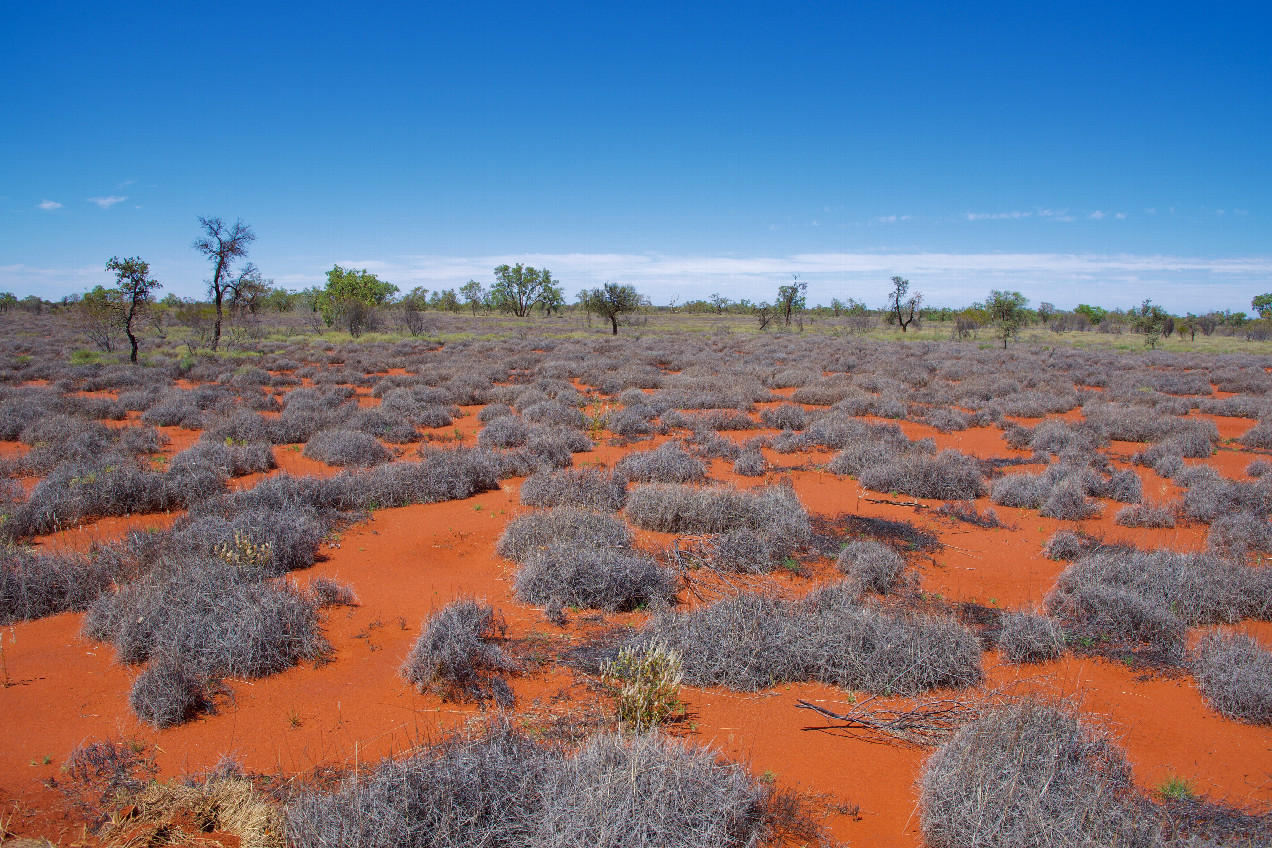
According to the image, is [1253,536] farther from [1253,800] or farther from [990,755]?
[990,755]

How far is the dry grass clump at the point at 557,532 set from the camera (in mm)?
7492

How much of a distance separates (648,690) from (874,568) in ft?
12.8

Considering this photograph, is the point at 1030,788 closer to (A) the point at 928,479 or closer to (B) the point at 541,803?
(B) the point at 541,803

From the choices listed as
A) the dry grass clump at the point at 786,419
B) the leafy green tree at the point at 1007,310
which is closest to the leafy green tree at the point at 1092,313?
the leafy green tree at the point at 1007,310

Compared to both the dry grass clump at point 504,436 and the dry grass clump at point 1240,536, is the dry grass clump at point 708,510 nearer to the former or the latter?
the dry grass clump at point 504,436

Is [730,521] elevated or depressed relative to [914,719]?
elevated

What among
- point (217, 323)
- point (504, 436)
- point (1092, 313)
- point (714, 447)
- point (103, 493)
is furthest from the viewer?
point (1092, 313)

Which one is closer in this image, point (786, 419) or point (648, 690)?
point (648, 690)

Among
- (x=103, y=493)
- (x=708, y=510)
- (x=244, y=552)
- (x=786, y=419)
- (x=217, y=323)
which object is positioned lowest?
(x=244, y=552)

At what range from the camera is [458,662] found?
196 inches

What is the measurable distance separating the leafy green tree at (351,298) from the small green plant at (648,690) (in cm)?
4186

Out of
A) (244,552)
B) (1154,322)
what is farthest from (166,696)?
(1154,322)

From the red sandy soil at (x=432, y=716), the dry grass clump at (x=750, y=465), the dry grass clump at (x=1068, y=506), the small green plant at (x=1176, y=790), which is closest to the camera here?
the small green plant at (x=1176, y=790)

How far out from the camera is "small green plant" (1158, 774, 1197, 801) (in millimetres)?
3795
